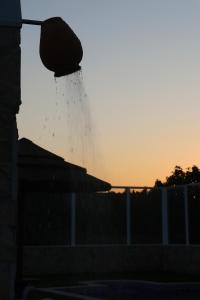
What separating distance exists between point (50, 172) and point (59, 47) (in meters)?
2.37

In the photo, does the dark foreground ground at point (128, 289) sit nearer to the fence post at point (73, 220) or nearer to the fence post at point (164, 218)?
the fence post at point (73, 220)

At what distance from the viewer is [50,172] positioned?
768cm

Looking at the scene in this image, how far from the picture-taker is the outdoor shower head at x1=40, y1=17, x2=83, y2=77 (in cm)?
575

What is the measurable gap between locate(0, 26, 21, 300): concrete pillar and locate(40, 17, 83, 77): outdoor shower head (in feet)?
0.99

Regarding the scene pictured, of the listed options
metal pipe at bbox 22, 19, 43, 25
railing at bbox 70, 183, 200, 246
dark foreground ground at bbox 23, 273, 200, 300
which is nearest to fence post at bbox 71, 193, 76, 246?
railing at bbox 70, 183, 200, 246

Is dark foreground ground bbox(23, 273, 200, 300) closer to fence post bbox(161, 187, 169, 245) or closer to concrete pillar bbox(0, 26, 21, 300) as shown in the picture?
fence post bbox(161, 187, 169, 245)

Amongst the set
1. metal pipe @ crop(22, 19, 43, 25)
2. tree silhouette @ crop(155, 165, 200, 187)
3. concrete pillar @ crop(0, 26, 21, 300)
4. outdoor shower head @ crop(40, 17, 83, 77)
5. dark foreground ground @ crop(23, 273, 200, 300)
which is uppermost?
tree silhouette @ crop(155, 165, 200, 187)

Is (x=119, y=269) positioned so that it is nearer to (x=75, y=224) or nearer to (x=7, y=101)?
(x=75, y=224)

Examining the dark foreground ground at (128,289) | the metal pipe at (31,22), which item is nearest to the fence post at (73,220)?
the dark foreground ground at (128,289)

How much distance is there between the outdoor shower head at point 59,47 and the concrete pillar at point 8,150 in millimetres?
302

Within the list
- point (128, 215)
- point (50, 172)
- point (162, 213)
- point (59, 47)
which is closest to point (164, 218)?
point (162, 213)

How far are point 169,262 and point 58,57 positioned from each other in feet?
41.6

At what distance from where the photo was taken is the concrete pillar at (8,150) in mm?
5430

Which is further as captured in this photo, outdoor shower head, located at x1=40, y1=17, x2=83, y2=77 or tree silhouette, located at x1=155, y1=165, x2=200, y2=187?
tree silhouette, located at x1=155, y1=165, x2=200, y2=187
